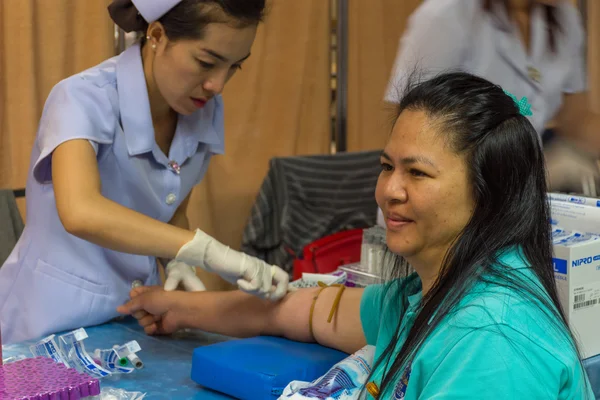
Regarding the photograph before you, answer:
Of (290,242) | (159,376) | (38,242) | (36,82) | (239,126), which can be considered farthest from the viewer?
(239,126)

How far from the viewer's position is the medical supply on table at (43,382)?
3.63ft

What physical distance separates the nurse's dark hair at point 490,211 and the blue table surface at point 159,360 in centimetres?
43

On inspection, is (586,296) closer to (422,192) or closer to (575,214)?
(575,214)

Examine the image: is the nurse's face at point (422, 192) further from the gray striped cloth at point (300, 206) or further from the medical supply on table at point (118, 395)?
the gray striped cloth at point (300, 206)

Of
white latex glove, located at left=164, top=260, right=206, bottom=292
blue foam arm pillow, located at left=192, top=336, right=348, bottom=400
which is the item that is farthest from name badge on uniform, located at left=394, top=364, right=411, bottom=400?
white latex glove, located at left=164, top=260, right=206, bottom=292

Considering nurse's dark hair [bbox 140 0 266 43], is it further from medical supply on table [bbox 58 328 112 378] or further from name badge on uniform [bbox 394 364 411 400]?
name badge on uniform [bbox 394 364 411 400]

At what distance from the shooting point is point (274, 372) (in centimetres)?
132

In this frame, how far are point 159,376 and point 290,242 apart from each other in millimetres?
1846

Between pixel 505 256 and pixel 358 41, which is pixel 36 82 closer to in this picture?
pixel 358 41

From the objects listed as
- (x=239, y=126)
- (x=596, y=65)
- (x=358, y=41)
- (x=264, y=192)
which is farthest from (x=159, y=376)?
(x=596, y=65)

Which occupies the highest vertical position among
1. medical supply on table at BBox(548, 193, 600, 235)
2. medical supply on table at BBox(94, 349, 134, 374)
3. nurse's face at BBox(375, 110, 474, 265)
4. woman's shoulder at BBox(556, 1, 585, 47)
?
woman's shoulder at BBox(556, 1, 585, 47)

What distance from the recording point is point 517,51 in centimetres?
225

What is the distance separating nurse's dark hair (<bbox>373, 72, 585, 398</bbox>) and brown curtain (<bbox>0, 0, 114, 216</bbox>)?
2012 mm

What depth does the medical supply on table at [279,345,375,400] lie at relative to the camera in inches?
46.8
